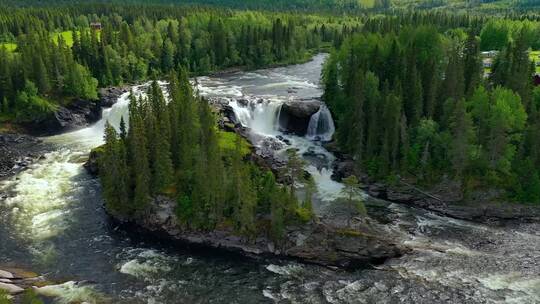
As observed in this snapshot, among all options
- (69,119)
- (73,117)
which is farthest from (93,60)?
(69,119)

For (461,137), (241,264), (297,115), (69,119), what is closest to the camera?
(241,264)

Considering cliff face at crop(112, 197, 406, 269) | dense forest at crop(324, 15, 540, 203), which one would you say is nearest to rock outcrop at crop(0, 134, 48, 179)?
cliff face at crop(112, 197, 406, 269)

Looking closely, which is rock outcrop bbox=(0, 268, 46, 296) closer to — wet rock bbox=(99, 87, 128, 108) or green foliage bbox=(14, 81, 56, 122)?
green foliage bbox=(14, 81, 56, 122)

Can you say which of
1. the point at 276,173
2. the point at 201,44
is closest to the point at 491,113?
the point at 276,173

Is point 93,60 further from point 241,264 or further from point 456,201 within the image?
point 456,201

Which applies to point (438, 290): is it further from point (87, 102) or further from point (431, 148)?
point (87, 102)
